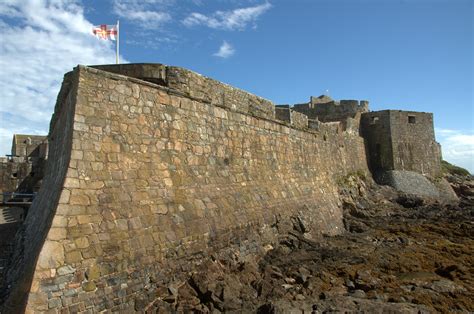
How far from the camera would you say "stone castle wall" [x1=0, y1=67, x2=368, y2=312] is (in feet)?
18.4

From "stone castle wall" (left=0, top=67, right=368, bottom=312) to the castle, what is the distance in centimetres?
2

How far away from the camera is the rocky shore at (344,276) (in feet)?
21.9

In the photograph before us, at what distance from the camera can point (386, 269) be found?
369 inches

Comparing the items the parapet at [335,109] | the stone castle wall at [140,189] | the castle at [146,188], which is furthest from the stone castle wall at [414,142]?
the stone castle wall at [140,189]

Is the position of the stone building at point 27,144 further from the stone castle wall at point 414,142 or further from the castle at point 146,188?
the stone castle wall at point 414,142

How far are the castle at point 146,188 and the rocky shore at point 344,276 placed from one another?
0.47 meters

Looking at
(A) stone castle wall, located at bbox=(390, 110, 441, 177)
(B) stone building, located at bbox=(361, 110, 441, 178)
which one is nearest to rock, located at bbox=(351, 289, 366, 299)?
(B) stone building, located at bbox=(361, 110, 441, 178)

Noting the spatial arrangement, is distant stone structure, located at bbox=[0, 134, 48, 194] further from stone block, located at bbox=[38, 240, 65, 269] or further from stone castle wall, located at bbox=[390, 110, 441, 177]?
stone castle wall, located at bbox=[390, 110, 441, 177]

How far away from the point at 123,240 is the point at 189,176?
94.0 inches

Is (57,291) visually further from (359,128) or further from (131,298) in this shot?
(359,128)

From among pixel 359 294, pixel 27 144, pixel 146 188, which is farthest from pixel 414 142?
pixel 27 144

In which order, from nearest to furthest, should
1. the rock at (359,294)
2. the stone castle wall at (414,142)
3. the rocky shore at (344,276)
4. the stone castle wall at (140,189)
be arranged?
1. the stone castle wall at (140,189)
2. the rocky shore at (344,276)
3. the rock at (359,294)
4. the stone castle wall at (414,142)

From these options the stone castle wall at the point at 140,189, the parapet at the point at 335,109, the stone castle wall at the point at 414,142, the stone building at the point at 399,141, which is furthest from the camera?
the parapet at the point at 335,109

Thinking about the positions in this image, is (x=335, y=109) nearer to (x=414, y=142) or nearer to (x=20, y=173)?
(x=414, y=142)
